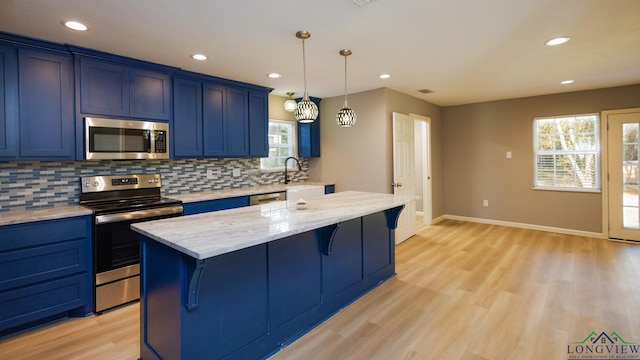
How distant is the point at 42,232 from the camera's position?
2398 mm

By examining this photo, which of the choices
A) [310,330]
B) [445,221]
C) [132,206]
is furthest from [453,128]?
[132,206]

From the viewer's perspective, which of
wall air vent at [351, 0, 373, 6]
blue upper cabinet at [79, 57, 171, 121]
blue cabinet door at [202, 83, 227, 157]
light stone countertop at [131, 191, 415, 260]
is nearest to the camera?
light stone countertop at [131, 191, 415, 260]

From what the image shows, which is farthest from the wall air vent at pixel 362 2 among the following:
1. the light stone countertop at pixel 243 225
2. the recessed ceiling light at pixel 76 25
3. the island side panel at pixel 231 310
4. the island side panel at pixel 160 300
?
the recessed ceiling light at pixel 76 25

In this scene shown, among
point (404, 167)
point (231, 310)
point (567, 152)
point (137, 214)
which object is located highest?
point (567, 152)

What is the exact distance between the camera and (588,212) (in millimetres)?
4922

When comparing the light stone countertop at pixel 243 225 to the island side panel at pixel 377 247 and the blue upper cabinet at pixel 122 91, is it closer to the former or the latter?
the island side panel at pixel 377 247

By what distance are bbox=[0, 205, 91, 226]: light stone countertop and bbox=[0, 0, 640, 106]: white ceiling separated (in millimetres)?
1437

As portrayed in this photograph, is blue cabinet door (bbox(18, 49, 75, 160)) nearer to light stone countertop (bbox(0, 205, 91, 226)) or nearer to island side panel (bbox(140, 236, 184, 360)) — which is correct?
light stone countertop (bbox(0, 205, 91, 226))

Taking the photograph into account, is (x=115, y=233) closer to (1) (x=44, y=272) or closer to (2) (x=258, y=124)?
(1) (x=44, y=272)

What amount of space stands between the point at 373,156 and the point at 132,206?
10.4ft

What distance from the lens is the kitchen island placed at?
1.63 meters

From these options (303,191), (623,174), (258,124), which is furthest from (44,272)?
(623,174)

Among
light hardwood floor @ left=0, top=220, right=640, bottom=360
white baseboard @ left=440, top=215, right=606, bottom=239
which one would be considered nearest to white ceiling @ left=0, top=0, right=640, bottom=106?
light hardwood floor @ left=0, top=220, right=640, bottom=360

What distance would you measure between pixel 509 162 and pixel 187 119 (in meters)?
5.38
